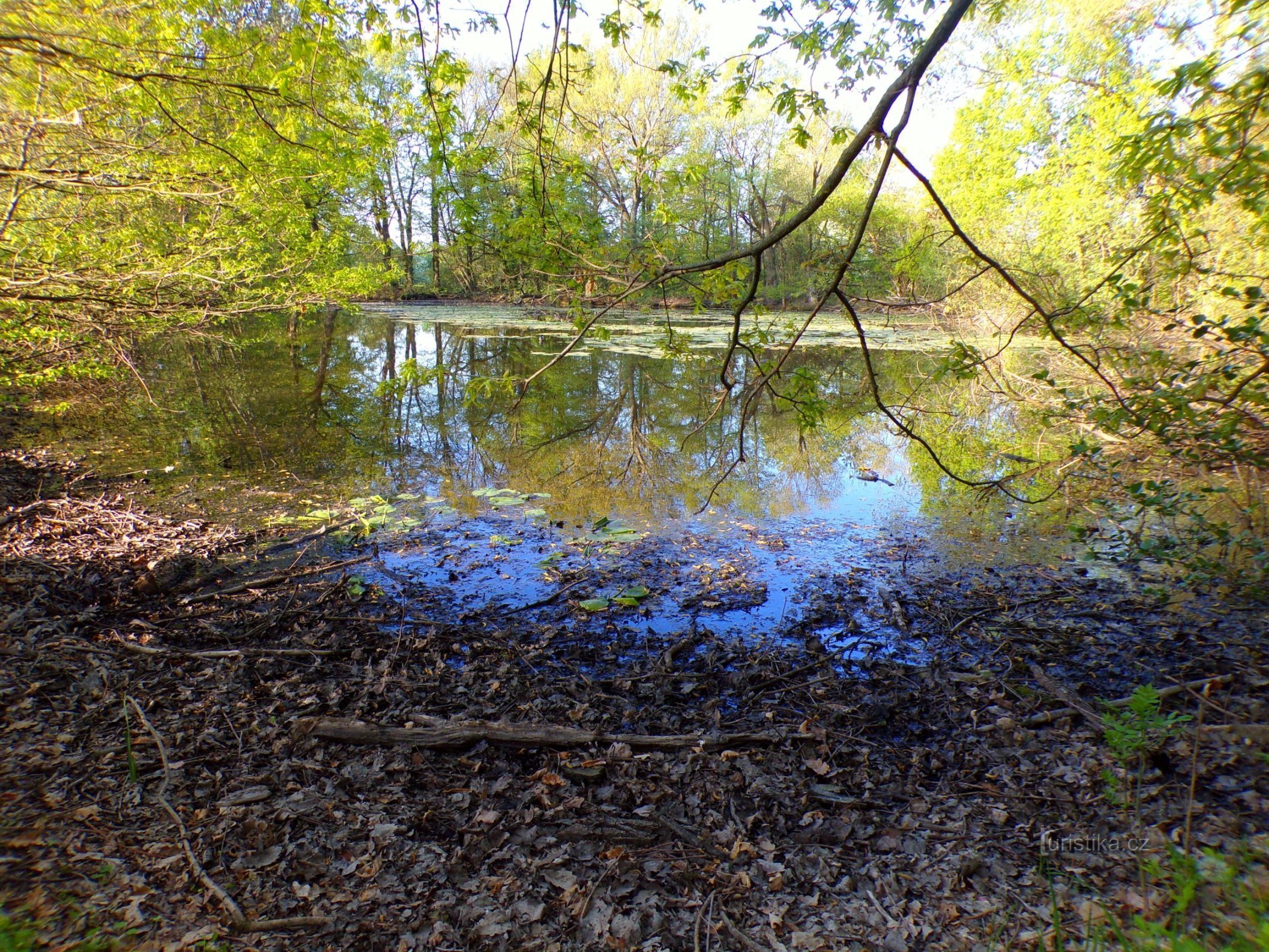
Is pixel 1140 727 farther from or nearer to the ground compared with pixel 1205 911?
farther from the ground

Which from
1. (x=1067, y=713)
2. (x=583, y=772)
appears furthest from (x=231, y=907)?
(x=1067, y=713)

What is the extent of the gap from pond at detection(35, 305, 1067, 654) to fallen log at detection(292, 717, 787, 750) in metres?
1.54

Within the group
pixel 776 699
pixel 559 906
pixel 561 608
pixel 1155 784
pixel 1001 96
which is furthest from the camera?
pixel 1001 96

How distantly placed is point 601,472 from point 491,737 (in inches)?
226

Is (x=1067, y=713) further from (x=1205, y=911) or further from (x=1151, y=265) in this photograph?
(x=1151, y=265)

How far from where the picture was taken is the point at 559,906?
8.07 ft

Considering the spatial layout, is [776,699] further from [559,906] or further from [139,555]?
[139,555]

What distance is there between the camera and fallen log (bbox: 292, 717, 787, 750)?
3.39m

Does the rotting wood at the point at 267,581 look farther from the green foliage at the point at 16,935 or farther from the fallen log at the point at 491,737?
the green foliage at the point at 16,935

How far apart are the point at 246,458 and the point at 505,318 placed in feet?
62.6

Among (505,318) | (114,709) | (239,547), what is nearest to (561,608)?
(114,709)

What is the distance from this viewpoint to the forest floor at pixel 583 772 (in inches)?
92.6

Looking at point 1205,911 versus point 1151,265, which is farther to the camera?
point 1151,265

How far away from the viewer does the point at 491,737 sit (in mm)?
3432
